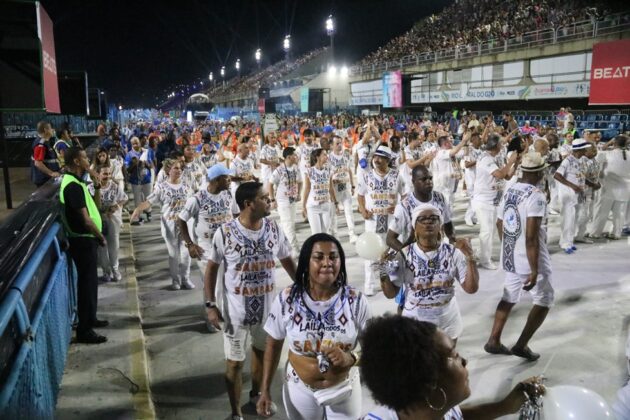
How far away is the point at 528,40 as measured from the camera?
30.4m

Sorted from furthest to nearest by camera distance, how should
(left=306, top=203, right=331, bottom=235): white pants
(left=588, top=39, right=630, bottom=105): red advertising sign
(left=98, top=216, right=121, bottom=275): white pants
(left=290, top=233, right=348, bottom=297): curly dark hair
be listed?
(left=588, top=39, right=630, bottom=105): red advertising sign < (left=306, top=203, right=331, bottom=235): white pants < (left=98, top=216, right=121, bottom=275): white pants < (left=290, top=233, right=348, bottom=297): curly dark hair

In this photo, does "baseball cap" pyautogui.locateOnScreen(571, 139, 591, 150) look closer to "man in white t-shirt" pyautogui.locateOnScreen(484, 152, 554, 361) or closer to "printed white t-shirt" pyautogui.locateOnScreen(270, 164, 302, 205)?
"man in white t-shirt" pyautogui.locateOnScreen(484, 152, 554, 361)

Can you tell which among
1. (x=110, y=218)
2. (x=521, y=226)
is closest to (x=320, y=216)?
(x=110, y=218)

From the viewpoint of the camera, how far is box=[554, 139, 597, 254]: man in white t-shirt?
31.1 ft

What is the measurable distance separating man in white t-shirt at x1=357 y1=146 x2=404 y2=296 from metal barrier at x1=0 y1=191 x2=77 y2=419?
3975 millimetres

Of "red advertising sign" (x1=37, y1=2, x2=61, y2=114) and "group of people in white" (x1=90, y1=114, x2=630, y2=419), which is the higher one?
"red advertising sign" (x1=37, y1=2, x2=61, y2=114)

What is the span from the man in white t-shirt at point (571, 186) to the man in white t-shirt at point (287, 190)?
194 inches

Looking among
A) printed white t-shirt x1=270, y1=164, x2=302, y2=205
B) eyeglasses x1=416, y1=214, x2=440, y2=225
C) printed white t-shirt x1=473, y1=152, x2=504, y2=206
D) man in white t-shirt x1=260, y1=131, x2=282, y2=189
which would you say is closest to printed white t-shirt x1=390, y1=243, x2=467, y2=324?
eyeglasses x1=416, y1=214, x2=440, y2=225

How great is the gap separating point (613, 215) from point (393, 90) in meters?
19.5

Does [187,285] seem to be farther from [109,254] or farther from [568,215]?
[568,215]

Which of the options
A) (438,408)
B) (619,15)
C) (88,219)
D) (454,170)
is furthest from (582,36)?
(438,408)

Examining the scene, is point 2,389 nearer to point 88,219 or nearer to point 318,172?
point 88,219

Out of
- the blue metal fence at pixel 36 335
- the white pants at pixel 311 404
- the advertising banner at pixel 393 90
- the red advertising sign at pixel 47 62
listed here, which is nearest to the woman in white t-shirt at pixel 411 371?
the white pants at pixel 311 404

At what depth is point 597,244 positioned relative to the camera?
10.0 meters
